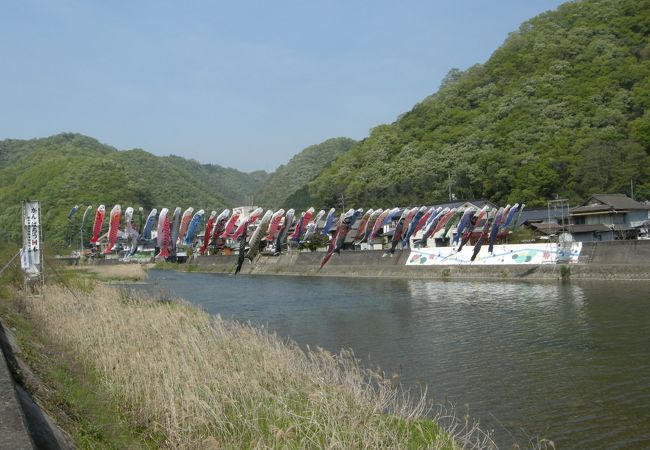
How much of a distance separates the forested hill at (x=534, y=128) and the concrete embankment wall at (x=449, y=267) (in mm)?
18944

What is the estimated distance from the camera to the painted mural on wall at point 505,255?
1407 inches

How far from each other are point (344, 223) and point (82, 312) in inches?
513

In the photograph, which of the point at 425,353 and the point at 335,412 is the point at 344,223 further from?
the point at 335,412

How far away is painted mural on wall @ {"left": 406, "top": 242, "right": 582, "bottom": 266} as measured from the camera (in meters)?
35.8

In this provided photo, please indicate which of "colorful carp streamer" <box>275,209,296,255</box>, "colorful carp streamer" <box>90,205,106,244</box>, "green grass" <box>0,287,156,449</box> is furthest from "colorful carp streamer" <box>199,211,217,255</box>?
"green grass" <box>0,287,156,449</box>

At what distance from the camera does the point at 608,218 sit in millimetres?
44875

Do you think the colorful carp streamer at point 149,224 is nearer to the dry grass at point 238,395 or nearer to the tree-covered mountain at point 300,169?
the dry grass at point 238,395

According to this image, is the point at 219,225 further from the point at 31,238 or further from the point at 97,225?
the point at 31,238

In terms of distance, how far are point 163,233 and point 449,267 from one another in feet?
76.5

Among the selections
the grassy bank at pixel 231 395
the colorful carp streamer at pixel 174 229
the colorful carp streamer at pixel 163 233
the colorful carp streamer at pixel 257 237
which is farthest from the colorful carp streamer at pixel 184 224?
the grassy bank at pixel 231 395

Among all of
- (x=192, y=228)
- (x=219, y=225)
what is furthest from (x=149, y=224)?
(x=219, y=225)

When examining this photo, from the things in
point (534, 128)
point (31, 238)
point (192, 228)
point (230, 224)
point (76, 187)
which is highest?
point (534, 128)

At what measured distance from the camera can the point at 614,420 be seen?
1070cm

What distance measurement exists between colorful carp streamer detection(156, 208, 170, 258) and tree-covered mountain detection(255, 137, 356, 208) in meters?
109
